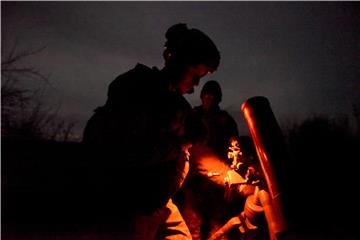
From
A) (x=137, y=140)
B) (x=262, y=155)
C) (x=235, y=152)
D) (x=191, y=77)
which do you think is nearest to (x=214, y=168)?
(x=235, y=152)

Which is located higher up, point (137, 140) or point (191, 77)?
point (191, 77)

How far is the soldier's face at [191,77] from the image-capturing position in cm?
354

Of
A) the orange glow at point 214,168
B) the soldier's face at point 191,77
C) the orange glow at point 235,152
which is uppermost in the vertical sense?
the soldier's face at point 191,77

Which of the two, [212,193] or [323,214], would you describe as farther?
[323,214]

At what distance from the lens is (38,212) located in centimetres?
855

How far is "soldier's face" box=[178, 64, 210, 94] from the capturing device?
3539mm

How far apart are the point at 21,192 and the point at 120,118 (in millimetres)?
8051

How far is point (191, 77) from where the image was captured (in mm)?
3627

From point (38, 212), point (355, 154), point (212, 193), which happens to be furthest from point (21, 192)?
point (355, 154)

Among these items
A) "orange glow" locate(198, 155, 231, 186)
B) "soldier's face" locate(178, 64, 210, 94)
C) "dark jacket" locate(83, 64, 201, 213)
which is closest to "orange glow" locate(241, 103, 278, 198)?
"soldier's face" locate(178, 64, 210, 94)

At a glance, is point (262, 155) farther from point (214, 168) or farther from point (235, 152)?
point (214, 168)

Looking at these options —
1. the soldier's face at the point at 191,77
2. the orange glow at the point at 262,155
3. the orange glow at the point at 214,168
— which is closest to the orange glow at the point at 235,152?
the orange glow at the point at 214,168

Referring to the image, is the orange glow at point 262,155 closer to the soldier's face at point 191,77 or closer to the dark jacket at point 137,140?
the soldier's face at point 191,77

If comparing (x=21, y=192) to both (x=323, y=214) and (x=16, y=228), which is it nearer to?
(x=16, y=228)
